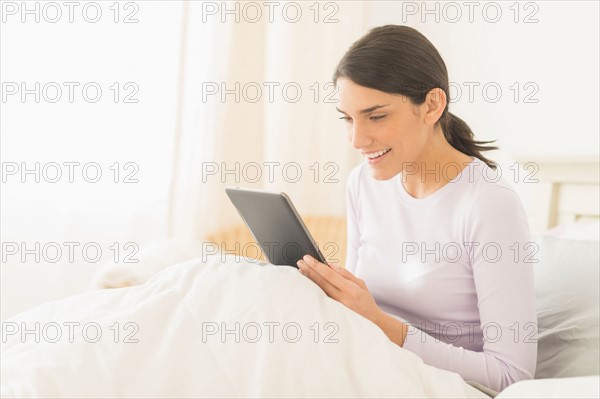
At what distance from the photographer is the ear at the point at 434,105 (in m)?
1.31

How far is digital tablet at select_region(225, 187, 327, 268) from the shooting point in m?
1.14

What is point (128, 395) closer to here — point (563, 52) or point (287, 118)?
point (563, 52)

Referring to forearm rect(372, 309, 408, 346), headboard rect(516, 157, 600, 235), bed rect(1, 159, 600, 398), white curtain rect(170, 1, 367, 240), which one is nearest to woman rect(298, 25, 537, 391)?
forearm rect(372, 309, 408, 346)

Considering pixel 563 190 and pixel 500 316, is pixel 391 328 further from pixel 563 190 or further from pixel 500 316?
pixel 563 190

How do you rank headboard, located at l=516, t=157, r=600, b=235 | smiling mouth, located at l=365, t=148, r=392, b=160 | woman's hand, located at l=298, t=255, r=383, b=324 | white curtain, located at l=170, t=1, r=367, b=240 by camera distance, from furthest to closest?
white curtain, located at l=170, t=1, r=367, b=240 → headboard, located at l=516, t=157, r=600, b=235 → smiling mouth, located at l=365, t=148, r=392, b=160 → woman's hand, located at l=298, t=255, r=383, b=324

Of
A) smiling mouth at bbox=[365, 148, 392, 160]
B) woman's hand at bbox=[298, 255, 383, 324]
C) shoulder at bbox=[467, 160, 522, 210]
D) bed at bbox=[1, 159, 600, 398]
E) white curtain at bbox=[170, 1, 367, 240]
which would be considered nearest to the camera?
bed at bbox=[1, 159, 600, 398]

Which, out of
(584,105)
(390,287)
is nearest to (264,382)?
(390,287)

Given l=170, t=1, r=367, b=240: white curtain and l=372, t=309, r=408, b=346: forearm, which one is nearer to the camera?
l=372, t=309, r=408, b=346: forearm

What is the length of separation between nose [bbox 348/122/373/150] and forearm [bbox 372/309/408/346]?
12.7 inches

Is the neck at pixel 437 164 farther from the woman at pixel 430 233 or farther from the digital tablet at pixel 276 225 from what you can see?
the digital tablet at pixel 276 225

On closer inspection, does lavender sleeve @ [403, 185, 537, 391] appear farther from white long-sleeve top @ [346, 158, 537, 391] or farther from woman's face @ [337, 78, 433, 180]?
woman's face @ [337, 78, 433, 180]

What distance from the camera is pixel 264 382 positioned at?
907mm

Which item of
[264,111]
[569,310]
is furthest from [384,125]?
[264,111]

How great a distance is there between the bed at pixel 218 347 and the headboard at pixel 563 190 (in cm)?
89
